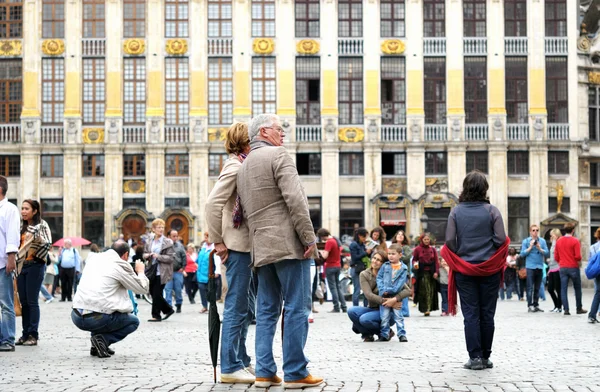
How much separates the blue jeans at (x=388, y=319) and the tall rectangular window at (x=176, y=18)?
34723 mm

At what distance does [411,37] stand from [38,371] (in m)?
39.1

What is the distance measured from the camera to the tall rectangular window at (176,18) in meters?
47.9

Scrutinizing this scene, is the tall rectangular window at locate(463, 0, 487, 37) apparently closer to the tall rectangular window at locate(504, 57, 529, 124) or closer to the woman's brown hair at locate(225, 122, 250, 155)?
the tall rectangular window at locate(504, 57, 529, 124)

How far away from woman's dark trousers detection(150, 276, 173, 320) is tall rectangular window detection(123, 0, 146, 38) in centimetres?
2944

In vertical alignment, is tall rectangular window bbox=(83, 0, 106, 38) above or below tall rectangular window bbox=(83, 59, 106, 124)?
above

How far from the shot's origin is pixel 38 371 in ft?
33.5

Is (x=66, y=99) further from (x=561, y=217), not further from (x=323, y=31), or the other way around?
(x=561, y=217)

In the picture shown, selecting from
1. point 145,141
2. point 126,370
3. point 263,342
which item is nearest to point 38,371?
point 126,370

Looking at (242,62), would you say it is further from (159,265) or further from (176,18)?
(159,265)

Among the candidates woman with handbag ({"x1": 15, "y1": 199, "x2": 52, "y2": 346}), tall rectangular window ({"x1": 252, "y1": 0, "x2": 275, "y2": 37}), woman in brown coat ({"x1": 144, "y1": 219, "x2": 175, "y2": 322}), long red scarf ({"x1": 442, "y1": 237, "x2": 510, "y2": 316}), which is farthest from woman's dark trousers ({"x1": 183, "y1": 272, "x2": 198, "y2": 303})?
tall rectangular window ({"x1": 252, "y1": 0, "x2": 275, "y2": 37})

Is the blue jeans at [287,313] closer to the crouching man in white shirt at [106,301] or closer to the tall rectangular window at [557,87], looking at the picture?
the crouching man in white shirt at [106,301]

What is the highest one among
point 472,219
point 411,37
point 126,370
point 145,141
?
point 411,37

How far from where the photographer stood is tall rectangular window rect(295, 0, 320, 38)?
4797 centimetres

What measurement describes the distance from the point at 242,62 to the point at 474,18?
975 cm
